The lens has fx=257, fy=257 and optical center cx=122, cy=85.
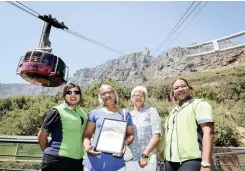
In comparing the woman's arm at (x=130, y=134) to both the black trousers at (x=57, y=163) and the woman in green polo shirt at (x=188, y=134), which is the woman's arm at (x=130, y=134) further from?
the black trousers at (x=57, y=163)

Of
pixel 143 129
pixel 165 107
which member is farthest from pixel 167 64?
pixel 143 129

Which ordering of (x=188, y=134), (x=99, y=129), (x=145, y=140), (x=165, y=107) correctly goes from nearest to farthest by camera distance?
(x=188, y=134) < (x=99, y=129) < (x=145, y=140) < (x=165, y=107)

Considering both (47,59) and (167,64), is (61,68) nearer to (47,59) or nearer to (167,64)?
(47,59)

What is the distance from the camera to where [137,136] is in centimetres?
294

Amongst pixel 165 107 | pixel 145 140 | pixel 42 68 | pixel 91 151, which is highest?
pixel 42 68

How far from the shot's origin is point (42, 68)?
9828 mm

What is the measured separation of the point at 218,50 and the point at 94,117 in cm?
722

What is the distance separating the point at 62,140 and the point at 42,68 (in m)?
7.53

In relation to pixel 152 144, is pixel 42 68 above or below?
above

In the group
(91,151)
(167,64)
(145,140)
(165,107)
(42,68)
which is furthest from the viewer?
(167,64)

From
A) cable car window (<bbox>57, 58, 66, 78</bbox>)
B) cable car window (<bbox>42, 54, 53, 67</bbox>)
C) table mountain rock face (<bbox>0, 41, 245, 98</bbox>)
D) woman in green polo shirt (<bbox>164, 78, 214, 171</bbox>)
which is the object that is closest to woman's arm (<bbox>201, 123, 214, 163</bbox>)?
woman in green polo shirt (<bbox>164, 78, 214, 171</bbox>)

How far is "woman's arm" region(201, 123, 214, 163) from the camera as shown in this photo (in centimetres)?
225

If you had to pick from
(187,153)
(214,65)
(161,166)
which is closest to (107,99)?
(187,153)

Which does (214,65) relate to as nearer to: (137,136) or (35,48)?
(35,48)
